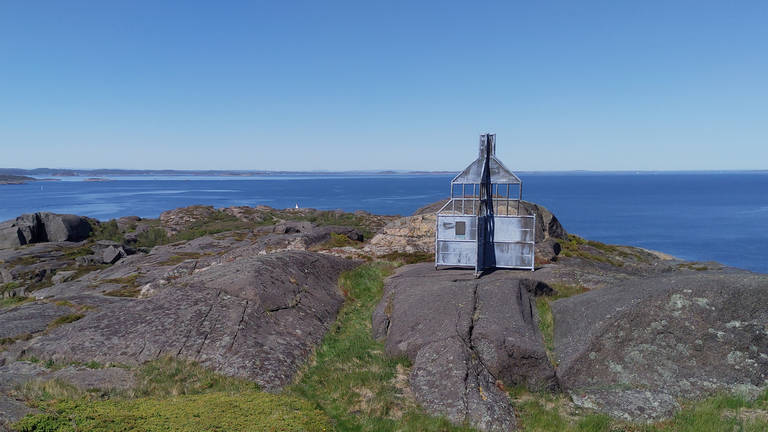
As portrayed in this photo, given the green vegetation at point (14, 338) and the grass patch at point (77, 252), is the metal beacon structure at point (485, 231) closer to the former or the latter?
the green vegetation at point (14, 338)

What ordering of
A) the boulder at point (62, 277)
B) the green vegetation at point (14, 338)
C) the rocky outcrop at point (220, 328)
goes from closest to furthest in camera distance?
the rocky outcrop at point (220, 328), the green vegetation at point (14, 338), the boulder at point (62, 277)

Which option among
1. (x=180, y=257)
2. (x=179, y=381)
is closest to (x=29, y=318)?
(x=179, y=381)

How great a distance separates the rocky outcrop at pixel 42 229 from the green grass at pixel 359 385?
71755 millimetres

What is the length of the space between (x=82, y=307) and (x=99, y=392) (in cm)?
1011

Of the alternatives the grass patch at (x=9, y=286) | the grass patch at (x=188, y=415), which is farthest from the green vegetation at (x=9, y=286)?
the grass patch at (x=188, y=415)

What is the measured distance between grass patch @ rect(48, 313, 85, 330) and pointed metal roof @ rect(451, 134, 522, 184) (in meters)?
17.9

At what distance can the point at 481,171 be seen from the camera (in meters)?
24.1

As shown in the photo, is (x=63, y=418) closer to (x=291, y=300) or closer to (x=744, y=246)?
(x=291, y=300)

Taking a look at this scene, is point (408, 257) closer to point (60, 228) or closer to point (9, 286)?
point (9, 286)

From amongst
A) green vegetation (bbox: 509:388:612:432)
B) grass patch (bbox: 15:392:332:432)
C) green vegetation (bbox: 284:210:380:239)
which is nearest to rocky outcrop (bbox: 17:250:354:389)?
grass patch (bbox: 15:392:332:432)

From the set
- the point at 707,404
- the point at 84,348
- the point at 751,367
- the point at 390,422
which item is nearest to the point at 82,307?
the point at 84,348

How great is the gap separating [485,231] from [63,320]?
19161 millimetres

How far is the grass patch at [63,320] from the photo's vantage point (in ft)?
54.1

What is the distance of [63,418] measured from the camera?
7496 millimetres
